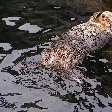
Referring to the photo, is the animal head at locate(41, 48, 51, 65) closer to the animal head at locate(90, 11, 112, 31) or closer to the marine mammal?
the marine mammal

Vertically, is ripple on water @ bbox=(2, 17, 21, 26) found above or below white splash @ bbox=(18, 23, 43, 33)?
above

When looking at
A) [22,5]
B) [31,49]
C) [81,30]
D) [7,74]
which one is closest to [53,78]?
[7,74]

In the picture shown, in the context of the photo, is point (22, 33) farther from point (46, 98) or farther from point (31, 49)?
point (46, 98)

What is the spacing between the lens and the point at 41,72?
26.5ft

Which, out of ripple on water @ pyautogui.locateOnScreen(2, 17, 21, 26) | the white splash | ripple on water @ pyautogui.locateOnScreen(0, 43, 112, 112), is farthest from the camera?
ripple on water @ pyautogui.locateOnScreen(2, 17, 21, 26)

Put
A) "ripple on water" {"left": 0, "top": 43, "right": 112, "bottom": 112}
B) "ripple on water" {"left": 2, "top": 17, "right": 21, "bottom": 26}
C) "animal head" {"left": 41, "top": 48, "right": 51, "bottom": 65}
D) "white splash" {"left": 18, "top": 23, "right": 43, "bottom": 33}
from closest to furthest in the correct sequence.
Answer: "ripple on water" {"left": 0, "top": 43, "right": 112, "bottom": 112} < "animal head" {"left": 41, "top": 48, "right": 51, "bottom": 65} < "white splash" {"left": 18, "top": 23, "right": 43, "bottom": 33} < "ripple on water" {"left": 2, "top": 17, "right": 21, "bottom": 26}

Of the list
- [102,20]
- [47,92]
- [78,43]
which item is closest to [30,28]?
[78,43]

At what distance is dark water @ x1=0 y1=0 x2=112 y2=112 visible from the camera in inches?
282

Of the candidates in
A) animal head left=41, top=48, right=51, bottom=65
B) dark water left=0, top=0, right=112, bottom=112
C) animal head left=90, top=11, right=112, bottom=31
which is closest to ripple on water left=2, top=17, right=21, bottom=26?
dark water left=0, top=0, right=112, bottom=112

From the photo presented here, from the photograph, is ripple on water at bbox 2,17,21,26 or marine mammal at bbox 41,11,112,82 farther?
ripple on water at bbox 2,17,21,26

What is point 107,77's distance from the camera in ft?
27.6

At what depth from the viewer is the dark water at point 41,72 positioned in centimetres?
715

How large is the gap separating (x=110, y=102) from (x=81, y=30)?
3273 mm

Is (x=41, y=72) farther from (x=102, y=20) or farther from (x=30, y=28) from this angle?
(x=102, y=20)
